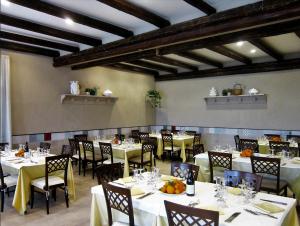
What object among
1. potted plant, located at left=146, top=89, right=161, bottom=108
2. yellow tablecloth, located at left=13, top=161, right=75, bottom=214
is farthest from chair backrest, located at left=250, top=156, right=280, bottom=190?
potted plant, located at left=146, top=89, right=161, bottom=108

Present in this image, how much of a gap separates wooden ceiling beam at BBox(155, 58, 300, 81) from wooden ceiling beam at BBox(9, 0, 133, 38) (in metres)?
4.51

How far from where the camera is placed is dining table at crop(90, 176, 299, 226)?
2.09m

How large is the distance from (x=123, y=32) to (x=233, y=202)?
3.89 m

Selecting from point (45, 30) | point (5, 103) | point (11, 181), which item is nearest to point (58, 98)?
point (5, 103)

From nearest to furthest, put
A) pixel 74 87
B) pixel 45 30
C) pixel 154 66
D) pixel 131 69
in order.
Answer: pixel 45 30
pixel 74 87
pixel 154 66
pixel 131 69

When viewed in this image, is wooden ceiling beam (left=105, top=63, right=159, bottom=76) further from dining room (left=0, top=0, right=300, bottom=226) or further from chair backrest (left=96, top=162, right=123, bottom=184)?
chair backrest (left=96, top=162, right=123, bottom=184)

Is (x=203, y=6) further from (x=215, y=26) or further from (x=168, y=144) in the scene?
(x=168, y=144)

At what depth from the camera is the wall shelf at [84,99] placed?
23.6 ft

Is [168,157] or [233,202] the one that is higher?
[233,202]

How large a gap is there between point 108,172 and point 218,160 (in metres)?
2.11

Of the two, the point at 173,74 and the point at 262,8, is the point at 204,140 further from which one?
the point at 262,8

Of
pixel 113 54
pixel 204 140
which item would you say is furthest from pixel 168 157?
pixel 113 54

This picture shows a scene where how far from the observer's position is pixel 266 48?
20.6 feet

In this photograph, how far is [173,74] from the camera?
9781mm
